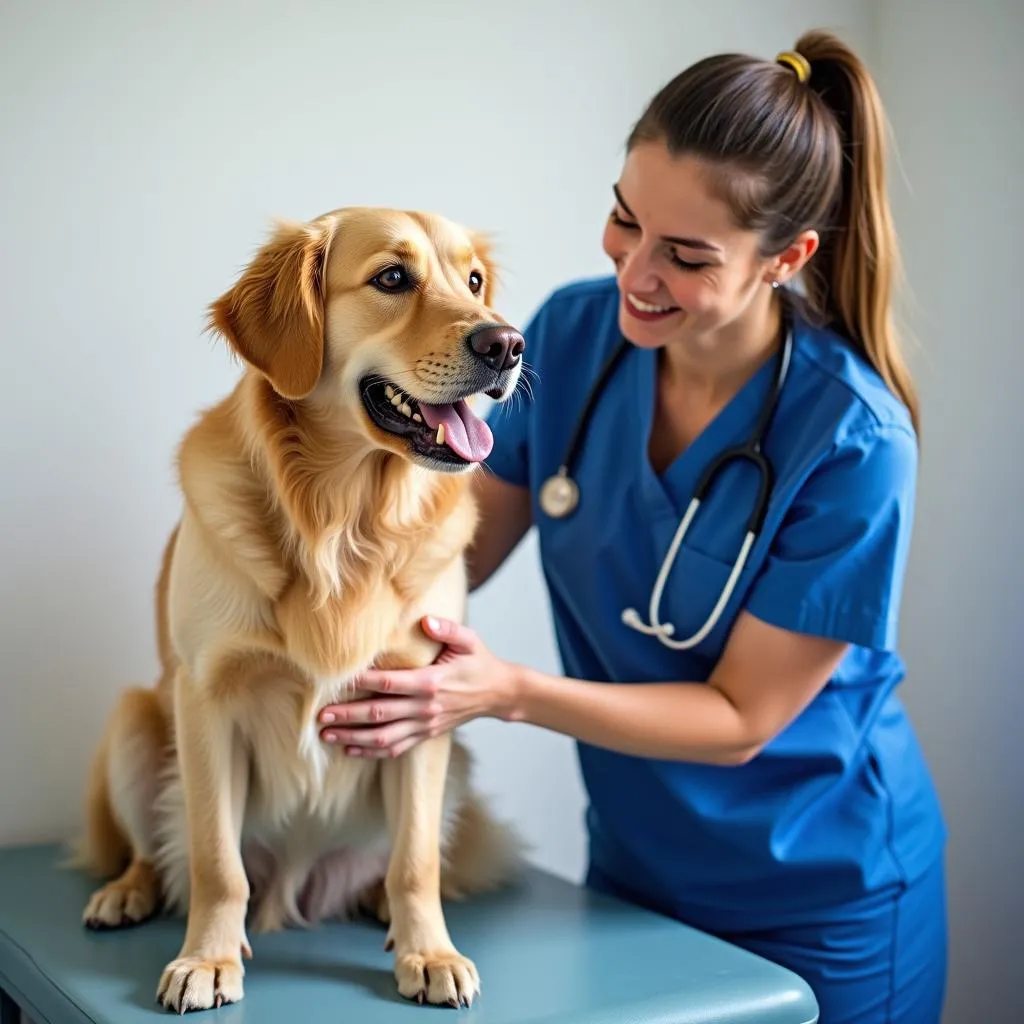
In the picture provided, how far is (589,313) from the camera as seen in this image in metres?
1.79

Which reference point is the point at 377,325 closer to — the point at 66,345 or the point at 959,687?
the point at 66,345

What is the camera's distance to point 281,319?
4.31ft

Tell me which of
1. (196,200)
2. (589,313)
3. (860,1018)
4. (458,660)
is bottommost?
(860,1018)

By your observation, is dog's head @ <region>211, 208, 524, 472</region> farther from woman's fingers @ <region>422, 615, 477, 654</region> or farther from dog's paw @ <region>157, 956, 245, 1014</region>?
dog's paw @ <region>157, 956, 245, 1014</region>

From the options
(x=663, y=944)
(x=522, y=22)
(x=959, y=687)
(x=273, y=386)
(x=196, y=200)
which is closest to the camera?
(x=273, y=386)

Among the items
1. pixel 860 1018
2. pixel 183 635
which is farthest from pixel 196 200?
pixel 860 1018

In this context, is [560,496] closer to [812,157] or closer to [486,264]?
[486,264]

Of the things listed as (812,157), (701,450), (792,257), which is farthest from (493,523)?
(812,157)

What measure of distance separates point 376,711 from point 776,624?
1.63 ft

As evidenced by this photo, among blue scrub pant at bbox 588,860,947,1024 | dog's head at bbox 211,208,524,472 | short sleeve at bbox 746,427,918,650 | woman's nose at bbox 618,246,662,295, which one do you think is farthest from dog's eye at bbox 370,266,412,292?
blue scrub pant at bbox 588,860,947,1024

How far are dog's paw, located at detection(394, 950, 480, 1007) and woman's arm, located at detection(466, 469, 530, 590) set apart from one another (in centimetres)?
62

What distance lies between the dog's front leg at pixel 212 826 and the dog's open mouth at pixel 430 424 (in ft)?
1.18

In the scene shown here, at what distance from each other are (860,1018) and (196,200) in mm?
1426

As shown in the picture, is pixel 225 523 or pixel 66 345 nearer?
pixel 225 523
